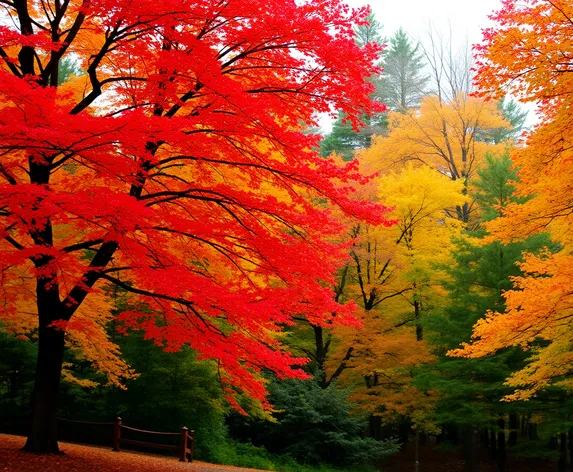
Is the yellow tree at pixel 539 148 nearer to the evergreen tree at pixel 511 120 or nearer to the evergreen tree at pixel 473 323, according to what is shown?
the evergreen tree at pixel 473 323

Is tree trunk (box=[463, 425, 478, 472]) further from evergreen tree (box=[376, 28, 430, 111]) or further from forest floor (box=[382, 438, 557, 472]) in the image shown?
evergreen tree (box=[376, 28, 430, 111])

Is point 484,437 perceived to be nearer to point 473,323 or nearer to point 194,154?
point 473,323

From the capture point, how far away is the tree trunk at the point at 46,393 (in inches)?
371

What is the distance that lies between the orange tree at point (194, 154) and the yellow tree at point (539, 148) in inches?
87.3

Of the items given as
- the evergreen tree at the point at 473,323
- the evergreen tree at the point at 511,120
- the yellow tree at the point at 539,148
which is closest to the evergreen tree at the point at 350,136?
the evergreen tree at the point at 511,120

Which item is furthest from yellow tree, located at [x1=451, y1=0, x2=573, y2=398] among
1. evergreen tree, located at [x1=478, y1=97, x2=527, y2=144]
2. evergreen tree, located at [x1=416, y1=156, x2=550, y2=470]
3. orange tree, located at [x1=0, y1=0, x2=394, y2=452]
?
evergreen tree, located at [x1=478, y1=97, x2=527, y2=144]

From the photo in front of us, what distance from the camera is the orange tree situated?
6.80 meters

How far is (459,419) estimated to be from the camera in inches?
743

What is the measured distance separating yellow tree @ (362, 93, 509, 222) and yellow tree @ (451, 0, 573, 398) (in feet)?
56.7

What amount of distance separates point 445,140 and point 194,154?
23601mm

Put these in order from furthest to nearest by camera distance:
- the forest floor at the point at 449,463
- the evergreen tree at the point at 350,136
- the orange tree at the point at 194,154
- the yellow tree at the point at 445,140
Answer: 1. the evergreen tree at the point at 350,136
2. the yellow tree at the point at 445,140
3. the forest floor at the point at 449,463
4. the orange tree at the point at 194,154

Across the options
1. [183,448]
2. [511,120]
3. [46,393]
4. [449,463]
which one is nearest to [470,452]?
[449,463]

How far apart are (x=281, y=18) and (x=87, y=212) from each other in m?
3.74

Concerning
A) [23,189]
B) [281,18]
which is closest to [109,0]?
[281,18]
